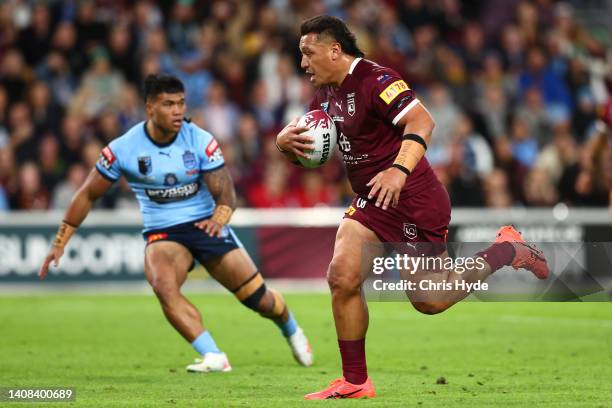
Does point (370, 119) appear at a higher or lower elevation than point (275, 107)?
lower

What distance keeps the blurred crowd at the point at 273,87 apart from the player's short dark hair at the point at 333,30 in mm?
10181

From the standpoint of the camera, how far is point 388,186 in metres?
7.20

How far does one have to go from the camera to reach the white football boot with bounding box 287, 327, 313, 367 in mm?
10180

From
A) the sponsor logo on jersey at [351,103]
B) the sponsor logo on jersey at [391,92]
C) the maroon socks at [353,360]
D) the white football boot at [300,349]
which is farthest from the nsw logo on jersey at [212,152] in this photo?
the maroon socks at [353,360]

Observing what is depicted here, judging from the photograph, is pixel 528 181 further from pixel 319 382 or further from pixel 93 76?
pixel 319 382

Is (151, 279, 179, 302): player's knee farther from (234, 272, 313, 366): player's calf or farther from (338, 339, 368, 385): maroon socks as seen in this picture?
(338, 339, 368, 385): maroon socks

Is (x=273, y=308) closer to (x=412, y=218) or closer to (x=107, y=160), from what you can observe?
(x=107, y=160)

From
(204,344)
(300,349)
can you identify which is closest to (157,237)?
(204,344)

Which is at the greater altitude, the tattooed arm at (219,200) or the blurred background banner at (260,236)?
the tattooed arm at (219,200)

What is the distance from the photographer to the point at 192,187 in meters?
10.2

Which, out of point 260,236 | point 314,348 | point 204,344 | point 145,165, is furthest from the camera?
point 260,236

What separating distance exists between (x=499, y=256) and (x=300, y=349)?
2.76 metres

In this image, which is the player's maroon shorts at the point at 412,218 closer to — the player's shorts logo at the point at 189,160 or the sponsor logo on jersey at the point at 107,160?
the player's shorts logo at the point at 189,160

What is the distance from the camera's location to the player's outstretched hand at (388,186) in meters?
7.18
